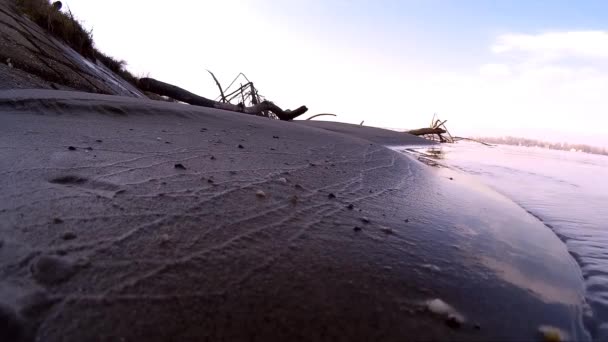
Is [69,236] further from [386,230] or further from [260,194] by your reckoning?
[386,230]

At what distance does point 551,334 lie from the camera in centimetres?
86

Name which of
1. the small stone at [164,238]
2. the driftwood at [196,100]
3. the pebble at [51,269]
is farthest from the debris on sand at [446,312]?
the driftwood at [196,100]

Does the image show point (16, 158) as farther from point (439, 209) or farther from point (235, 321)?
point (439, 209)

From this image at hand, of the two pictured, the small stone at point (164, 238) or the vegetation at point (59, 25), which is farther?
the vegetation at point (59, 25)

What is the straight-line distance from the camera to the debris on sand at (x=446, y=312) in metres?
0.86

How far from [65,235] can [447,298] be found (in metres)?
1.00

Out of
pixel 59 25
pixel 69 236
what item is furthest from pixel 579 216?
pixel 59 25

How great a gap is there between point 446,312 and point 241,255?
21.4 inches

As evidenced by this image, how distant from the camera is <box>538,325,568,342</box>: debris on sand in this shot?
2.80 feet

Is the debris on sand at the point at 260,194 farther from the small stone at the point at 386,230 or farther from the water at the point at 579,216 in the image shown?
the water at the point at 579,216

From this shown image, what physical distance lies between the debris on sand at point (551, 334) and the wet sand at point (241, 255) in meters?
0.02

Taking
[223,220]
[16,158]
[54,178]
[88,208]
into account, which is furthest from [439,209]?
[16,158]

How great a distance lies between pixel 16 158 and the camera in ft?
4.77

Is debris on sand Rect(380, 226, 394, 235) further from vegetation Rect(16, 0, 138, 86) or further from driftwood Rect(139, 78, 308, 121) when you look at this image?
vegetation Rect(16, 0, 138, 86)
